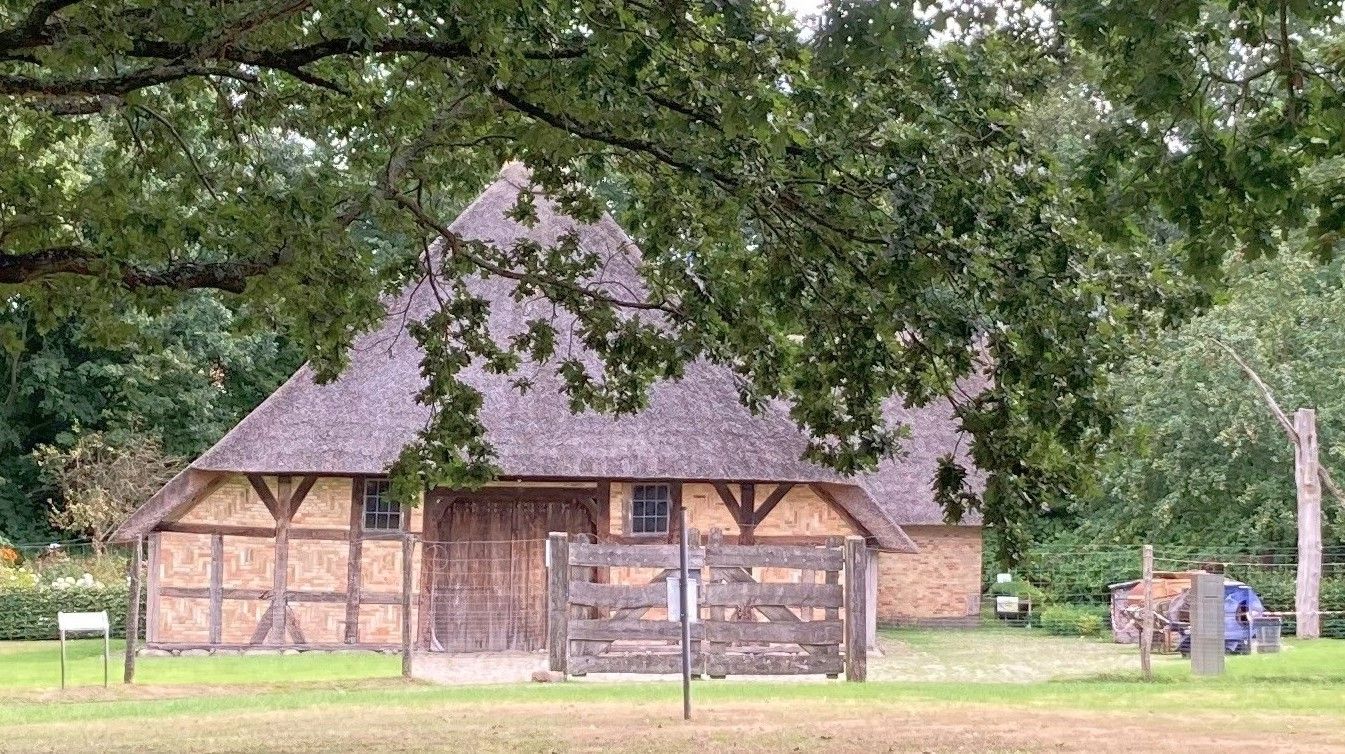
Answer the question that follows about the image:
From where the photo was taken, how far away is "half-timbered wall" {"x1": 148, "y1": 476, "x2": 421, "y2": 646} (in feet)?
75.6

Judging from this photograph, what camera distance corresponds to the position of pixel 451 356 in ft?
44.0

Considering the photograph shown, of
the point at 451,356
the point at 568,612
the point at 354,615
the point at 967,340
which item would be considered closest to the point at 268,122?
the point at 451,356

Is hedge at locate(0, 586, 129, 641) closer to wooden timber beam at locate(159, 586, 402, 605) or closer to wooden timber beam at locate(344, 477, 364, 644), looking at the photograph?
wooden timber beam at locate(159, 586, 402, 605)

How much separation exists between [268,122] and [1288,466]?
24.0m

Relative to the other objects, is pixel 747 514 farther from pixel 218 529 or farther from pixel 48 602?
pixel 48 602

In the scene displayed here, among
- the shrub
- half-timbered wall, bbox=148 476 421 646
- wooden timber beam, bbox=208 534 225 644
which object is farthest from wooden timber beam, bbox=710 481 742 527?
the shrub

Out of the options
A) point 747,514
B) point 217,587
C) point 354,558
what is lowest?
point 217,587

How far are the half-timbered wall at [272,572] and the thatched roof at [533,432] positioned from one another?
2.20 ft

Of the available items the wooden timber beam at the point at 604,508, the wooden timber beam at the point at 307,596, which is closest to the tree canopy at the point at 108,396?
the wooden timber beam at the point at 307,596

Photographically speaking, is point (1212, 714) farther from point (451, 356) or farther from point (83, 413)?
point (83, 413)

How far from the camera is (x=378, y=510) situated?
930 inches

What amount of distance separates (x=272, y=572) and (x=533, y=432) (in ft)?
12.4

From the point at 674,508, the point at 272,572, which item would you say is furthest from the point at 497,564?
the point at 272,572

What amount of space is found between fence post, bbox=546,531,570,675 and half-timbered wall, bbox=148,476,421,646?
5.86 m
